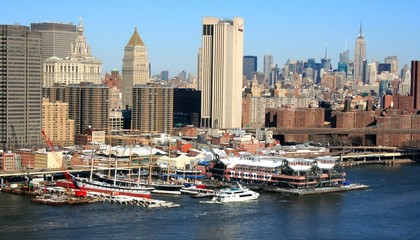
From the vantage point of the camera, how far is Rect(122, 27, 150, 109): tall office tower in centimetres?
4994

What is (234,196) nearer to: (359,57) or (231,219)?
(231,219)

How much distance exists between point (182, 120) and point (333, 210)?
82.8 feet

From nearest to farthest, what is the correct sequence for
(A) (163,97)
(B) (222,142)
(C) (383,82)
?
(B) (222,142) → (A) (163,97) → (C) (383,82)

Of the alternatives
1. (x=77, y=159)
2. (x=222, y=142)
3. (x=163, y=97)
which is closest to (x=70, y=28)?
(x=163, y=97)

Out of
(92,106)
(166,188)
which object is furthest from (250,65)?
(166,188)

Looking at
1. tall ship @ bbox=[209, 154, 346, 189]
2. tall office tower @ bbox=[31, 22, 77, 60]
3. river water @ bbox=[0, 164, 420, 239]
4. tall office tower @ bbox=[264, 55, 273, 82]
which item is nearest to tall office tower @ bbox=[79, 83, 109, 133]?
tall ship @ bbox=[209, 154, 346, 189]

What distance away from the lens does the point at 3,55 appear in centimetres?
2980

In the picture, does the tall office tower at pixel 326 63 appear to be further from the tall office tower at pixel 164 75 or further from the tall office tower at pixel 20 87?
the tall office tower at pixel 20 87

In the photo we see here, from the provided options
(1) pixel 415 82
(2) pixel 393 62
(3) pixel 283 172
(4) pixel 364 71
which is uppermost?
(2) pixel 393 62

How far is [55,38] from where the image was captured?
53.1 metres

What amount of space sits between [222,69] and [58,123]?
372 inches

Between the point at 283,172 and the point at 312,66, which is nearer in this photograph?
the point at 283,172

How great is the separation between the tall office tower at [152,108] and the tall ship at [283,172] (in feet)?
43.7

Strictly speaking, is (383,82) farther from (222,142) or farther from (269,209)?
(269,209)
